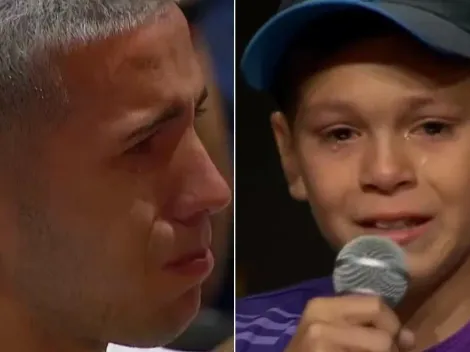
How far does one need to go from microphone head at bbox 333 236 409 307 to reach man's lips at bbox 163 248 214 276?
15cm

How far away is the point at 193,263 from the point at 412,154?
0.22m

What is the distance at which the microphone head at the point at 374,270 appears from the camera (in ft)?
1.83

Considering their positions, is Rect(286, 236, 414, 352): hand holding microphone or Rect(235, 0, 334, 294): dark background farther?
Rect(235, 0, 334, 294): dark background

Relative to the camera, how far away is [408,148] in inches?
25.6

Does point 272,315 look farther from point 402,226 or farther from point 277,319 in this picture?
point 402,226

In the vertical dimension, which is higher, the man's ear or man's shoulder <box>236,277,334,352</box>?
the man's ear

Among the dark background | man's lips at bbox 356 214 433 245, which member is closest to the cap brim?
the dark background

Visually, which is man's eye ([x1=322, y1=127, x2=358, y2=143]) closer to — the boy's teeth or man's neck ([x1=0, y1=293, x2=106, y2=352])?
the boy's teeth

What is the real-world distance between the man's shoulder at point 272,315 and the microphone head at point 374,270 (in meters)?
Result: 0.07

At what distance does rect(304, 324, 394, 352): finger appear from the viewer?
0.53 m

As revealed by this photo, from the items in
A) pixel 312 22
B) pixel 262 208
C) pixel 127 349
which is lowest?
pixel 127 349

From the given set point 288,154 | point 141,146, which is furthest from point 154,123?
point 288,154

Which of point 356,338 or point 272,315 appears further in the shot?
point 272,315

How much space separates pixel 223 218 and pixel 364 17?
222mm
